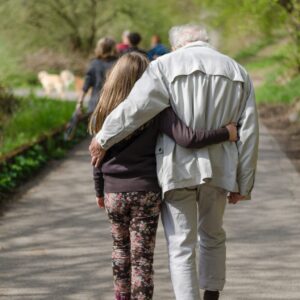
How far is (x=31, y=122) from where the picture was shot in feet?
46.2

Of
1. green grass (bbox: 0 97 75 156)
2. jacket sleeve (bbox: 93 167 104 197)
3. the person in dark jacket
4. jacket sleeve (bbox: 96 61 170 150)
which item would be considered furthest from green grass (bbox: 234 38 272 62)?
jacket sleeve (bbox: 96 61 170 150)

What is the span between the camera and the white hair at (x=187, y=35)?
15.9 feet

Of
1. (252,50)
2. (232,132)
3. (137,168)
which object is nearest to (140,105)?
(137,168)

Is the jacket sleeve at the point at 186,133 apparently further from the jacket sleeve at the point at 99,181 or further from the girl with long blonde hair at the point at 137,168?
the jacket sleeve at the point at 99,181

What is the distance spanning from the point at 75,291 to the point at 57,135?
319 inches

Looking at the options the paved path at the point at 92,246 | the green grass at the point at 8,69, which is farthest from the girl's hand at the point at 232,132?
the green grass at the point at 8,69

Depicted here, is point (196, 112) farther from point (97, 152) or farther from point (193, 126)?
point (97, 152)

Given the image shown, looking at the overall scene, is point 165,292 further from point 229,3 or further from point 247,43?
point 247,43

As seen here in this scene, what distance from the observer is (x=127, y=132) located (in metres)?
4.63

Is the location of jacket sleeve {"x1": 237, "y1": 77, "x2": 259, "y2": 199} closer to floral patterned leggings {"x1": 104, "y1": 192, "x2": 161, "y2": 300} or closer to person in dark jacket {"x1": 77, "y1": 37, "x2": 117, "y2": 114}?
floral patterned leggings {"x1": 104, "y1": 192, "x2": 161, "y2": 300}

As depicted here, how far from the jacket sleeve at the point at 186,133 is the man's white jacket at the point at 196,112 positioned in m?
0.04

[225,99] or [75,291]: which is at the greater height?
[225,99]

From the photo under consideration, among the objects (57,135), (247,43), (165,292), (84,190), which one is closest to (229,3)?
(57,135)

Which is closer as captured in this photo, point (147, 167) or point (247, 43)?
point (147, 167)
